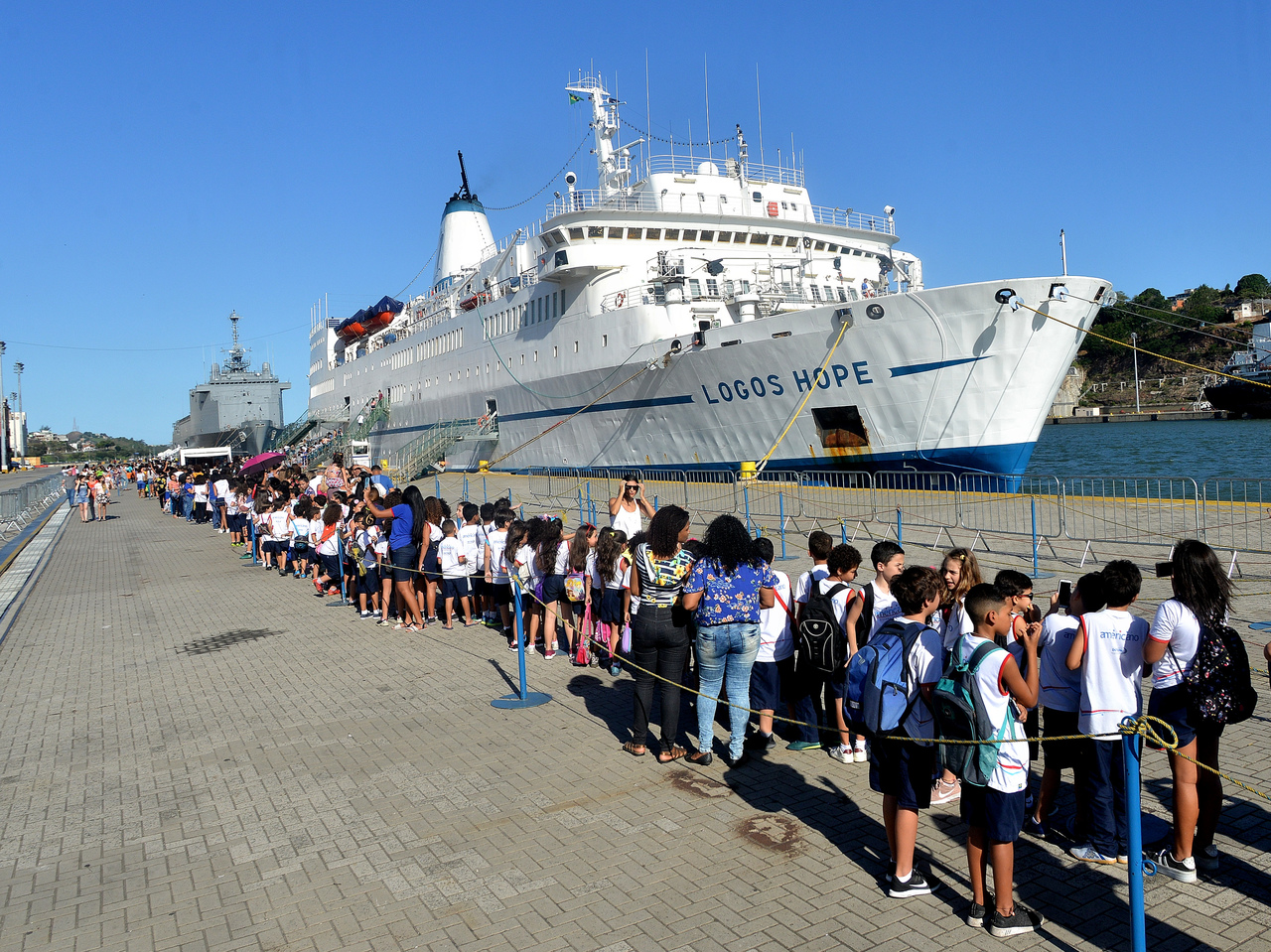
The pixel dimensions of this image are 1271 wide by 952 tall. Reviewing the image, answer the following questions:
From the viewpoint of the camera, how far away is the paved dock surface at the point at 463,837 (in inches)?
149

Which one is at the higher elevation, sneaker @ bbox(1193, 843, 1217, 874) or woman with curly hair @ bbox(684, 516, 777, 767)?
woman with curly hair @ bbox(684, 516, 777, 767)

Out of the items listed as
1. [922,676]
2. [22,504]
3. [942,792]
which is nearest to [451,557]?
[942,792]

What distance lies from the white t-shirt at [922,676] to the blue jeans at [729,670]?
161 centimetres

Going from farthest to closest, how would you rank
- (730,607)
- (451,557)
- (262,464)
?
(262,464)
(451,557)
(730,607)

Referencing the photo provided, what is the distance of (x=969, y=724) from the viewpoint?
3.55 meters

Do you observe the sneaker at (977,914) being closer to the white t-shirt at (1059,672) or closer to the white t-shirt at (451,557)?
the white t-shirt at (1059,672)

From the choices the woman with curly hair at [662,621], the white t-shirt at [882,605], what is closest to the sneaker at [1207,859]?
the white t-shirt at [882,605]

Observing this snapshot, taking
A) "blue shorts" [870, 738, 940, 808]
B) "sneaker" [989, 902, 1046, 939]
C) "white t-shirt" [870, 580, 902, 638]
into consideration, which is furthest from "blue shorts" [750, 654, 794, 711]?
"sneaker" [989, 902, 1046, 939]

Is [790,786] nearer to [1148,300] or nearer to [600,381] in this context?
[600,381]

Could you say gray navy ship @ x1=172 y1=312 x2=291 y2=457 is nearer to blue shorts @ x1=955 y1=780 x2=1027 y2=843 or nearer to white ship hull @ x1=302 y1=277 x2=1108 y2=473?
white ship hull @ x1=302 y1=277 x2=1108 y2=473

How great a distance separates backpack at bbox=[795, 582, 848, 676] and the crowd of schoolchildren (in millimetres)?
12

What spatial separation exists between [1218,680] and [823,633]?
2.13 metres

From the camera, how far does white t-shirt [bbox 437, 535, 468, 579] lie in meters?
9.91

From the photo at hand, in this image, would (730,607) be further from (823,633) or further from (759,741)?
(759,741)
